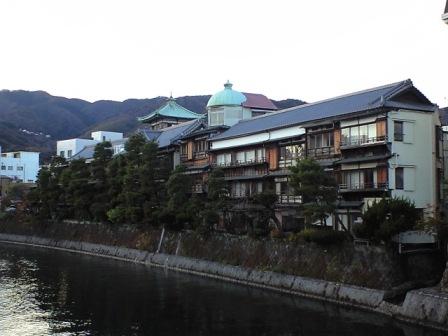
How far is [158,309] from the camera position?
28.4 m

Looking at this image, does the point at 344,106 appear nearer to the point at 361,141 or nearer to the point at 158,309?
the point at 361,141

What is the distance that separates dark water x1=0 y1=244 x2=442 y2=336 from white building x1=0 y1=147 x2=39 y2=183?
80094 millimetres

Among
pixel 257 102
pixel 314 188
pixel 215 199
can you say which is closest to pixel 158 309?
pixel 314 188

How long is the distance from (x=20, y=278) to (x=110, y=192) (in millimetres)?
17885

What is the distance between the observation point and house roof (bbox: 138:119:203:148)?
58.3 metres

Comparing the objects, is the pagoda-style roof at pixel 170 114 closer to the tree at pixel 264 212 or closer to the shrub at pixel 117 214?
the shrub at pixel 117 214

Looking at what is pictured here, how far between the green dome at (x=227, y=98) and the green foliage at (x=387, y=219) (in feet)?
96.4

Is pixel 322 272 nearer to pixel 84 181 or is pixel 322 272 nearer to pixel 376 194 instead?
pixel 376 194

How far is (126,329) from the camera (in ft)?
80.5

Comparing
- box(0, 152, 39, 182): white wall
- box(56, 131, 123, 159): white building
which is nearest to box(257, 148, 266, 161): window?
box(56, 131, 123, 159): white building

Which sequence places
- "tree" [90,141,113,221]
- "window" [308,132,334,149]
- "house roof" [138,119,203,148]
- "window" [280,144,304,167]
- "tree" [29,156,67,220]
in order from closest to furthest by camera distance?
"window" [308,132,334,149], "window" [280,144,304,167], "tree" [90,141,113,221], "house roof" [138,119,203,148], "tree" [29,156,67,220]

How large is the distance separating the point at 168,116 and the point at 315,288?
49710 mm

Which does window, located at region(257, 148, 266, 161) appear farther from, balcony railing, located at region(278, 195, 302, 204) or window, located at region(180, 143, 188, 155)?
window, located at region(180, 143, 188, 155)

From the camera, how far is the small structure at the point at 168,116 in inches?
3017
